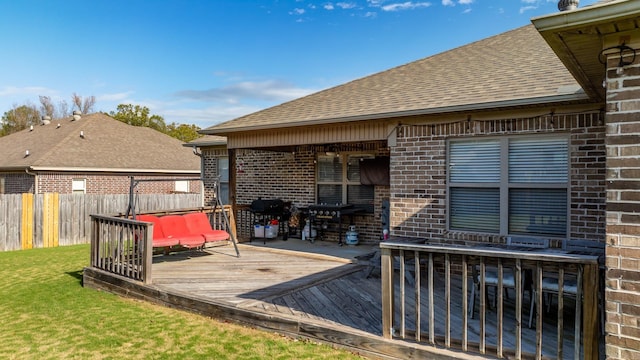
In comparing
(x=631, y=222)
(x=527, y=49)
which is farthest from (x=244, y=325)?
(x=527, y=49)

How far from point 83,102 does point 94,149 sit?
28.1 meters

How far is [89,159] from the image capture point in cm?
1623

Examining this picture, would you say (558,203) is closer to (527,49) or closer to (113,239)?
(527,49)

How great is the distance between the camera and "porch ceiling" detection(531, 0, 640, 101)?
8.63 feet

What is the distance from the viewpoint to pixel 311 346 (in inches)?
163

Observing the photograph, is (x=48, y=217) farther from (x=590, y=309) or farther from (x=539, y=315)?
(x=590, y=309)

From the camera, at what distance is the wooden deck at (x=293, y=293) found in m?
3.96

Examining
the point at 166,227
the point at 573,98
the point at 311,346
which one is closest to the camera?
the point at 311,346

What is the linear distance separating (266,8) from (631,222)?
1521 cm

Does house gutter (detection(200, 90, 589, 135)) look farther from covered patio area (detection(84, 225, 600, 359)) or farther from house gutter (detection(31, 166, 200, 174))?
house gutter (detection(31, 166, 200, 174))

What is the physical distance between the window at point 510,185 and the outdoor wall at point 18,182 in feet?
50.2

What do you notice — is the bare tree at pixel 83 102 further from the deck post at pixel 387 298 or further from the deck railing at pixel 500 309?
the deck post at pixel 387 298

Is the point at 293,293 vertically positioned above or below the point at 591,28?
below

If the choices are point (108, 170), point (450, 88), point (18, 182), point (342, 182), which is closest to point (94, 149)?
point (108, 170)
